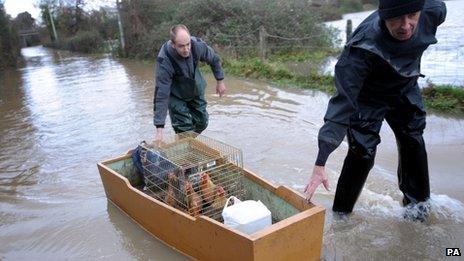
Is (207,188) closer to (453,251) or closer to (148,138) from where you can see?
(453,251)

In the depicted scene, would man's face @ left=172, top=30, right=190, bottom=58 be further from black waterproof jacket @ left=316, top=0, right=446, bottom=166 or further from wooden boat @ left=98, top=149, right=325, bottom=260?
black waterproof jacket @ left=316, top=0, right=446, bottom=166

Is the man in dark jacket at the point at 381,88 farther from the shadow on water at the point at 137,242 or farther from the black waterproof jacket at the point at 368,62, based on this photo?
the shadow on water at the point at 137,242

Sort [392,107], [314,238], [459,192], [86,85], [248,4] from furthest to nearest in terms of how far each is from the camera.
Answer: [248,4] → [86,85] → [459,192] → [392,107] → [314,238]

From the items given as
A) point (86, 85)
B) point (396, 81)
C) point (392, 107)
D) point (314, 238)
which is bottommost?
point (86, 85)

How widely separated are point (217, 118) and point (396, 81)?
553 centimetres

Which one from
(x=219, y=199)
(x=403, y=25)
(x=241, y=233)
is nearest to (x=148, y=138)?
(x=219, y=199)

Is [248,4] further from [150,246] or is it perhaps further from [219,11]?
[150,246]

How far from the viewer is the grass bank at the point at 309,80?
7418mm

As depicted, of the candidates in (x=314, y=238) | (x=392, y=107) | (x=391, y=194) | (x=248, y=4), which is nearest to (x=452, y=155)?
(x=391, y=194)

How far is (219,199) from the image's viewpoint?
3982mm

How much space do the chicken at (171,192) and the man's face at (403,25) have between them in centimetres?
225

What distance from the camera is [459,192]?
4.68 metres

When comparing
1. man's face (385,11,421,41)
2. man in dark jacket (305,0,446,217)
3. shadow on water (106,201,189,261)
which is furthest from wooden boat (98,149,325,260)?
man's face (385,11,421,41)

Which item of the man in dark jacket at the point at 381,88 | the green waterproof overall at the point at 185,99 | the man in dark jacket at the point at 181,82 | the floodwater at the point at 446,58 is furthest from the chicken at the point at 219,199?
the floodwater at the point at 446,58
